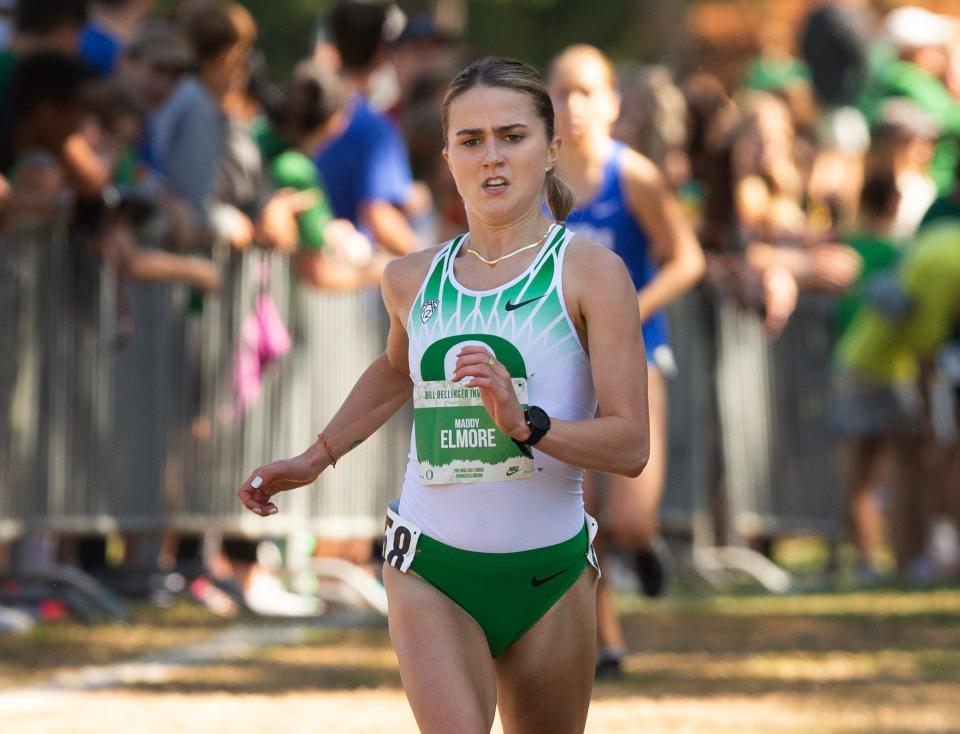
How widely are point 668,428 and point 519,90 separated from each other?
8399 millimetres

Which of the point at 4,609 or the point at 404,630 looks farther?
the point at 4,609

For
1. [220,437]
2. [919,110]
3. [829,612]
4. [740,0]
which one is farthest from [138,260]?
[740,0]

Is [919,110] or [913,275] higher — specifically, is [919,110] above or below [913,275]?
above

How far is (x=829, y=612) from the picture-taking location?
432 inches

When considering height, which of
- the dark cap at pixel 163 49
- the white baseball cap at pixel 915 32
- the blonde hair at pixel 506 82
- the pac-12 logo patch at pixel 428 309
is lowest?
the pac-12 logo patch at pixel 428 309

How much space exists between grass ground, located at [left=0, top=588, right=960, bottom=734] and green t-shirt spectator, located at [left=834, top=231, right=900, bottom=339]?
268 cm

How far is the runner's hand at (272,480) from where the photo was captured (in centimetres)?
442

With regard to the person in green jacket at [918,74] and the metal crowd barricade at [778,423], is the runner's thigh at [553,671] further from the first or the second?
the person in green jacket at [918,74]

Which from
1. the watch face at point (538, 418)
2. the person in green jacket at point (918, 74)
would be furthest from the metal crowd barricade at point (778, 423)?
the watch face at point (538, 418)

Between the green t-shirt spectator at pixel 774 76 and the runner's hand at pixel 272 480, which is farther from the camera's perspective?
the green t-shirt spectator at pixel 774 76

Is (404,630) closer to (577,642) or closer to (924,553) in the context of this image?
(577,642)

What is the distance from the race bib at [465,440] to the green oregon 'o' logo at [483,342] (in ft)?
0.06

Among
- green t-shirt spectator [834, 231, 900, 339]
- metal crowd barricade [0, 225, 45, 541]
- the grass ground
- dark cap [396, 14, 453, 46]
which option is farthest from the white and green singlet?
green t-shirt spectator [834, 231, 900, 339]

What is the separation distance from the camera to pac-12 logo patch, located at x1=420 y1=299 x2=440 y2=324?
4.39 metres
